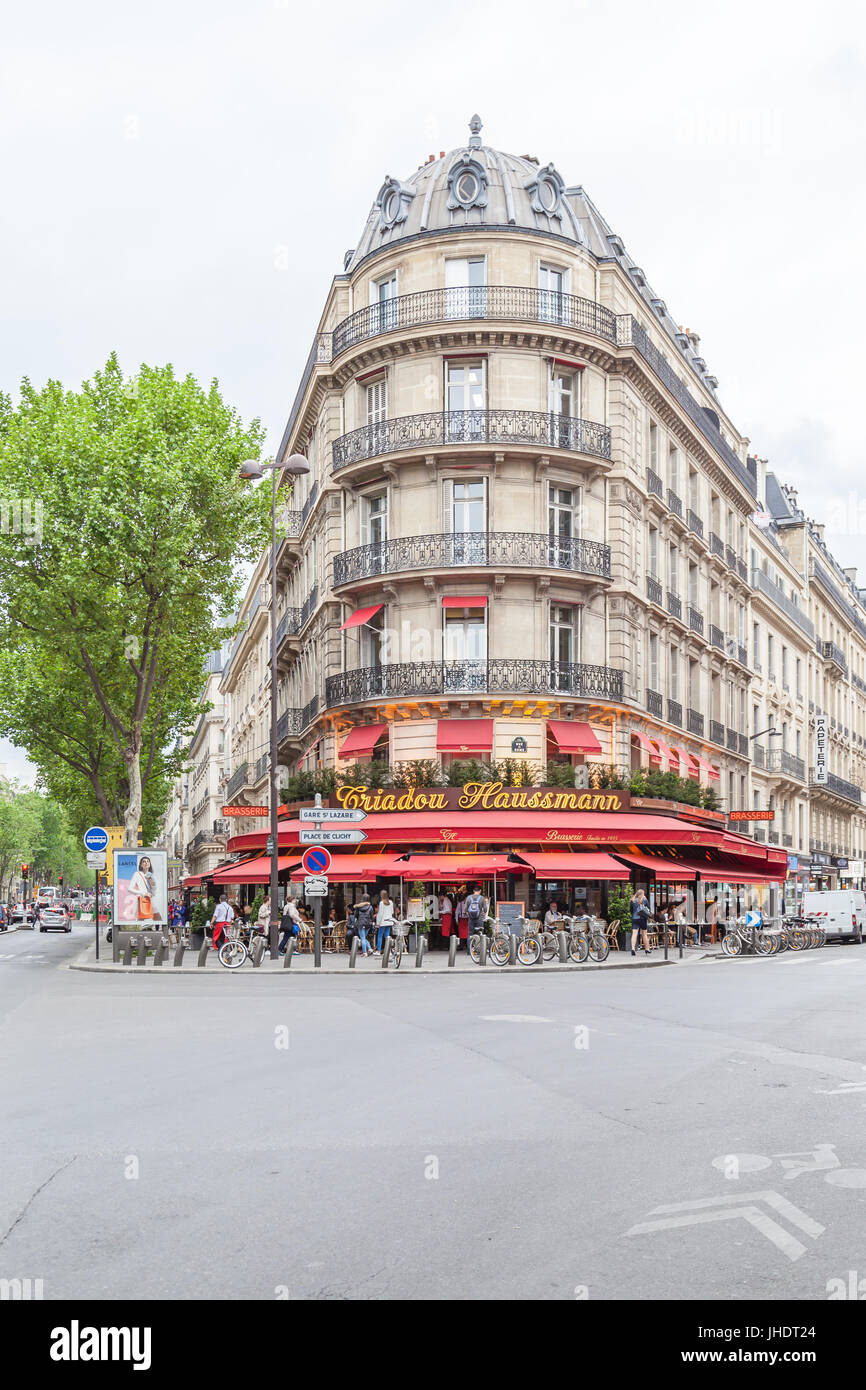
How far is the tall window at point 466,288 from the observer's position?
116 ft

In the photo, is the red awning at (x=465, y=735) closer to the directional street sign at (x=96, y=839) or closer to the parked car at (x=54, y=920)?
the directional street sign at (x=96, y=839)

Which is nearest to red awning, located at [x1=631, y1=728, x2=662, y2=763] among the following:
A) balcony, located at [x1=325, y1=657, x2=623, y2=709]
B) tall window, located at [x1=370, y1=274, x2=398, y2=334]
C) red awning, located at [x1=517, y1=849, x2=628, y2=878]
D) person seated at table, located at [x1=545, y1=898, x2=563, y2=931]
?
balcony, located at [x1=325, y1=657, x2=623, y2=709]

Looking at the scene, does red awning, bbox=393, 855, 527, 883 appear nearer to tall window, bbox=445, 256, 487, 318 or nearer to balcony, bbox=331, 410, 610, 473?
balcony, bbox=331, 410, 610, 473

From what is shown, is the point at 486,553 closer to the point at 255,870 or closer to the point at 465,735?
the point at 465,735

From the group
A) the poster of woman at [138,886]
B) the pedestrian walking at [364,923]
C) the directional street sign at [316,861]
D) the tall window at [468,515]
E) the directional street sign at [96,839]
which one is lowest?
the pedestrian walking at [364,923]

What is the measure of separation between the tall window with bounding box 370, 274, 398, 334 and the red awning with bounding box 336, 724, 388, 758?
10472 millimetres

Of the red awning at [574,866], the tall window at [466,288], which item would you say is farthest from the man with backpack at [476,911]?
the tall window at [466,288]

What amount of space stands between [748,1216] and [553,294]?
32399 mm

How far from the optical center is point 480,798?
33.4 m

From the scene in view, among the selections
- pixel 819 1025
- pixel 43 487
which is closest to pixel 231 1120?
pixel 819 1025

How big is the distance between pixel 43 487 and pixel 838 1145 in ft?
94.5


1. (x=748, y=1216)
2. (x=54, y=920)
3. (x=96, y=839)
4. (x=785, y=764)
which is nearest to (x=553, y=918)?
(x=96, y=839)

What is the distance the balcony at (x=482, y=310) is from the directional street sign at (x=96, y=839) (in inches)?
567
